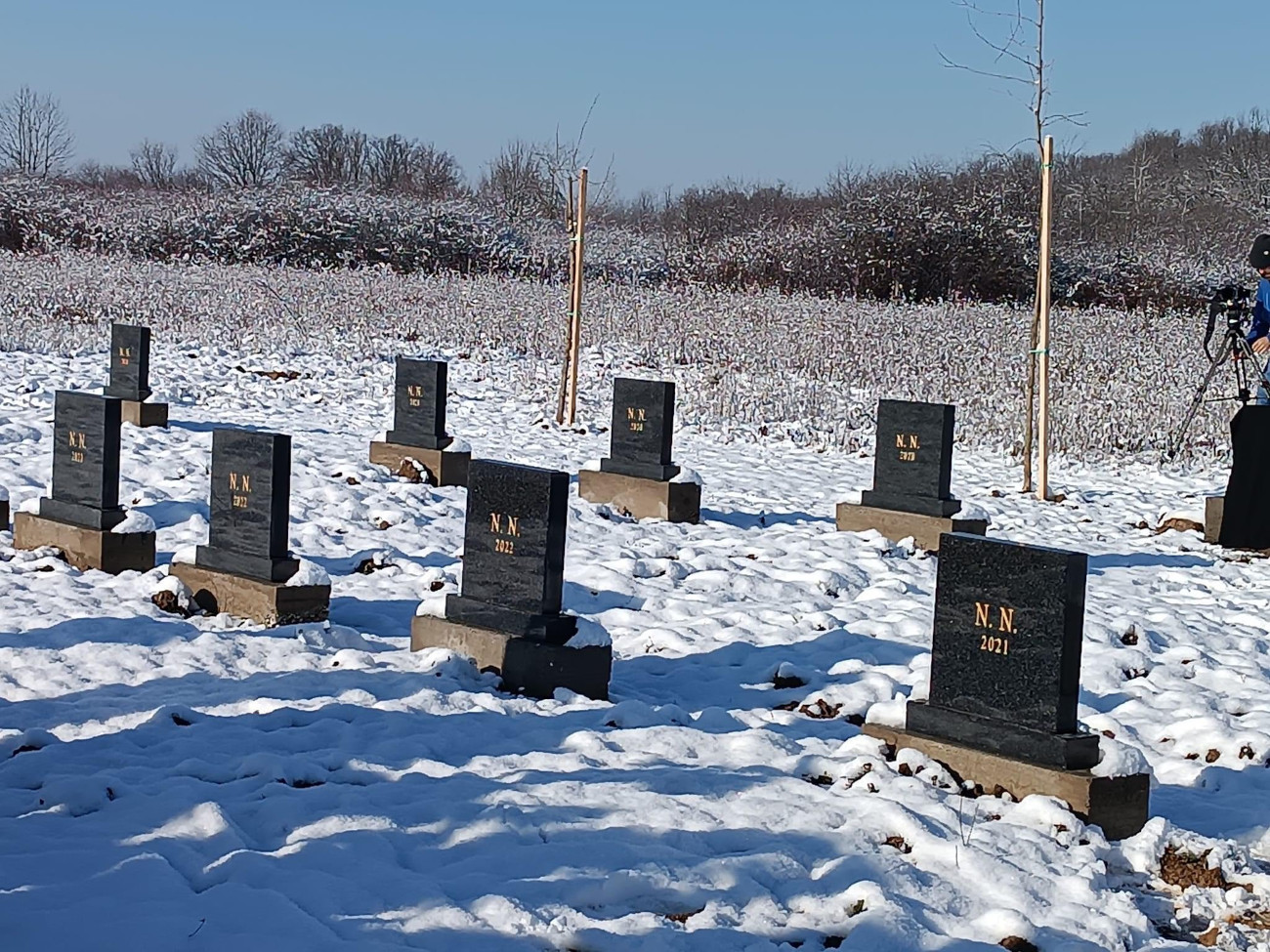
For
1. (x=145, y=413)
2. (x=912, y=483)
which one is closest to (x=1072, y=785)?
(x=912, y=483)

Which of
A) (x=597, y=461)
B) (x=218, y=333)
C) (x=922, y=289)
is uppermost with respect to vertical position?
(x=922, y=289)

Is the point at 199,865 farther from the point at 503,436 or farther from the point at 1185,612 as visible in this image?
the point at 503,436

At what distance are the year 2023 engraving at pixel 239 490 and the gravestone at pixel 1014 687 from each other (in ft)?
11.0

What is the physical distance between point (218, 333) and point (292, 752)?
46.0ft

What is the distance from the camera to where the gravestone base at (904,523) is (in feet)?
30.5

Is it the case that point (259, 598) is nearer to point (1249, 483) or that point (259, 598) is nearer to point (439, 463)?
point (439, 463)

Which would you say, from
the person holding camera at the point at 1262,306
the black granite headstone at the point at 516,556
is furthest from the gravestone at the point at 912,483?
the black granite headstone at the point at 516,556

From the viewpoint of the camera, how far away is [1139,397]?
631 inches

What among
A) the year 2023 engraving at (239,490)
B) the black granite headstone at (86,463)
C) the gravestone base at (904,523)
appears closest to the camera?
the year 2023 engraving at (239,490)

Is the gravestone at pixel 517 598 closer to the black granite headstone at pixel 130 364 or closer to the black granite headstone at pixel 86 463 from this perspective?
the black granite headstone at pixel 86 463

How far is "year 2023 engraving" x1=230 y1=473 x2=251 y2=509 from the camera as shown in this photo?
22.4 ft

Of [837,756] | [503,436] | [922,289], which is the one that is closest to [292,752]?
[837,756]

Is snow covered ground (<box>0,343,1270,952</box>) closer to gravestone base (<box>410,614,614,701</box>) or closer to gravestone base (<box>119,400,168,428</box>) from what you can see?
gravestone base (<box>410,614,614,701</box>)

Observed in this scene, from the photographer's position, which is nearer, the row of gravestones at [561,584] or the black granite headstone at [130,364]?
the row of gravestones at [561,584]
